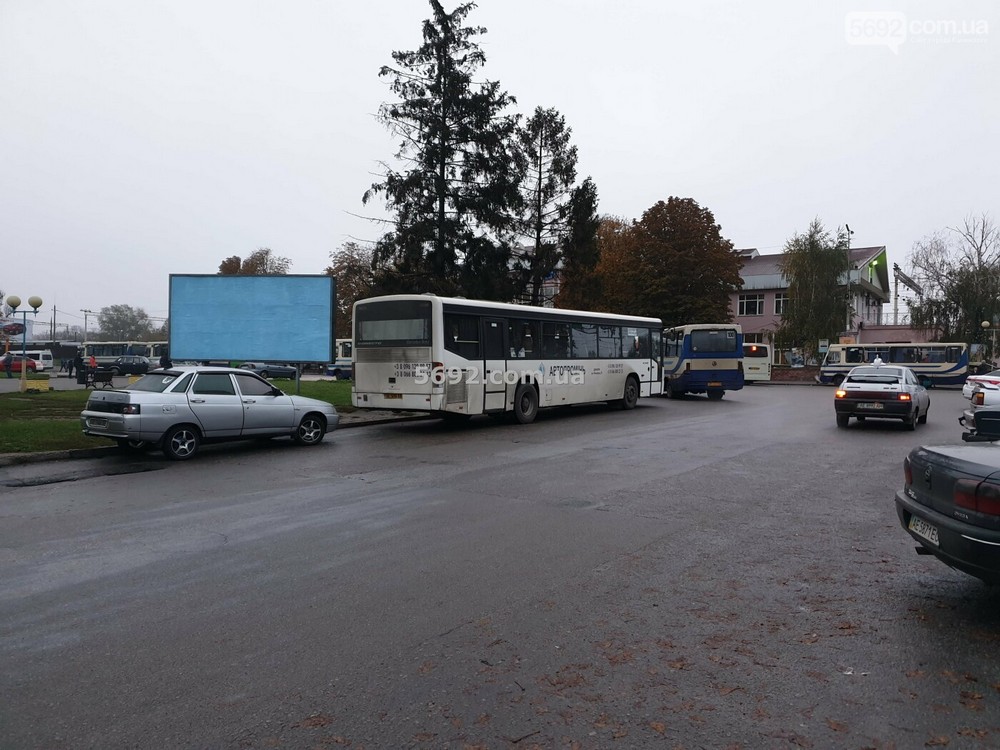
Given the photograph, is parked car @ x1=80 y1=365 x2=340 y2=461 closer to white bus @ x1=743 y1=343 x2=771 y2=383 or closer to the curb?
the curb

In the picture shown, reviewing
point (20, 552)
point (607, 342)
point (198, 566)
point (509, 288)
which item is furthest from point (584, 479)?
point (509, 288)

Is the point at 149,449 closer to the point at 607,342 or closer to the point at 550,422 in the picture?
the point at 550,422

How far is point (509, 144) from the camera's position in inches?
1288

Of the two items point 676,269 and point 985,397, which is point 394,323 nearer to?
point 985,397

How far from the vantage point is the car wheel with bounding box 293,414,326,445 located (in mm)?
14016

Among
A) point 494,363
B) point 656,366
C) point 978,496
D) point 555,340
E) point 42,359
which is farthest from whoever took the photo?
point 42,359

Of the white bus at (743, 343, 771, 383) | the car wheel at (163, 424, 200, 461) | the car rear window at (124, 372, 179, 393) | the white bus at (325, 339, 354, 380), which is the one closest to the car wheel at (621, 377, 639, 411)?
the car wheel at (163, 424, 200, 461)

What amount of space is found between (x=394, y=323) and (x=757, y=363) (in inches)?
1357

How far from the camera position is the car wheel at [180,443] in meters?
12.0

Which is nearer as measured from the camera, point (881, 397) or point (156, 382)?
point (156, 382)

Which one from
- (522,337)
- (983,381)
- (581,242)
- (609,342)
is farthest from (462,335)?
(581,242)

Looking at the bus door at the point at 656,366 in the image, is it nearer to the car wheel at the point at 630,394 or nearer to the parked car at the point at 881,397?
the car wheel at the point at 630,394

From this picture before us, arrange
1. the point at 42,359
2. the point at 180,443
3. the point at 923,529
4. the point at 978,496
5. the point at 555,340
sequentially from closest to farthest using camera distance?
the point at 978,496 < the point at 923,529 < the point at 180,443 < the point at 555,340 < the point at 42,359

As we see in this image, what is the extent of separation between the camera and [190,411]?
12.2 m
